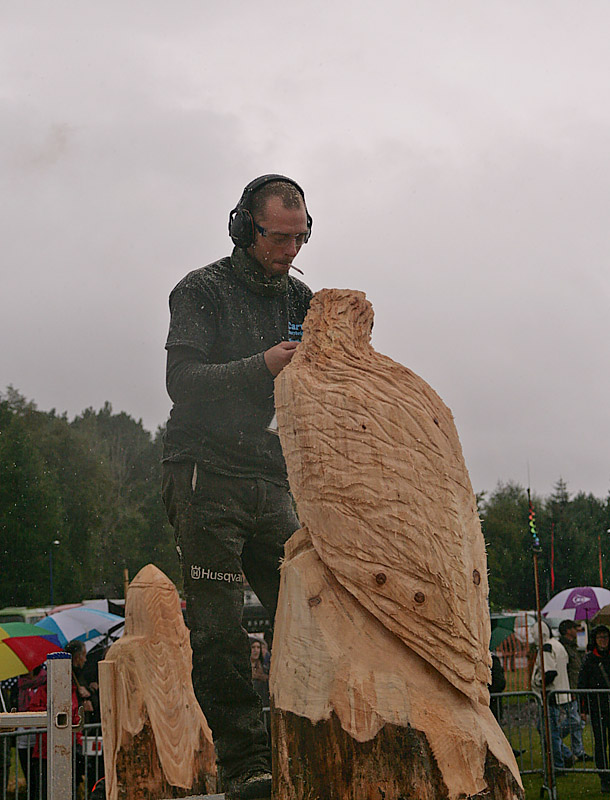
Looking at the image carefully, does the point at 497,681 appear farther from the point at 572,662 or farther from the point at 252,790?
the point at 252,790

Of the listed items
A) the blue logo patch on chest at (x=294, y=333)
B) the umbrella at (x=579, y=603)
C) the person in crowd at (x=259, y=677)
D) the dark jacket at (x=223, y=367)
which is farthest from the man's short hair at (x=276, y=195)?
the umbrella at (x=579, y=603)

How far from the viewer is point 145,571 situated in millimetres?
3447

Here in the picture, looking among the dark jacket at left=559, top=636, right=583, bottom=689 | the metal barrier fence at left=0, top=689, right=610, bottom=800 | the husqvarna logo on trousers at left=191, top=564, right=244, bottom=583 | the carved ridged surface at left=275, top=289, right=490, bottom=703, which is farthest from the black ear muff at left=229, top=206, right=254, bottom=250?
the dark jacket at left=559, top=636, right=583, bottom=689

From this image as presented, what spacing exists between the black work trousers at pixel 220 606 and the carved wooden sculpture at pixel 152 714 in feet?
2.38

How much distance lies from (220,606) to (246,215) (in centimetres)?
119

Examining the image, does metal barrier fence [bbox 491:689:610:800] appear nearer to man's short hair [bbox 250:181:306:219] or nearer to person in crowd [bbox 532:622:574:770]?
person in crowd [bbox 532:622:574:770]

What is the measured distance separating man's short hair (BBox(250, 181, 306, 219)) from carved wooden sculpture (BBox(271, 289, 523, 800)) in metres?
0.88

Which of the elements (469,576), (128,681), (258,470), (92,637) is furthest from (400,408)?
(92,637)

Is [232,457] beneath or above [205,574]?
above

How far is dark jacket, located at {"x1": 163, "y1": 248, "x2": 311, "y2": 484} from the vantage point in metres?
2.46

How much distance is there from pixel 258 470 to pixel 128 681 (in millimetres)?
1183

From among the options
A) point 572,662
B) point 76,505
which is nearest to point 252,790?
point 572,662

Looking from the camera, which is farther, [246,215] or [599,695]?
[599,695]

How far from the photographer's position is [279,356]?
227 centimetres
